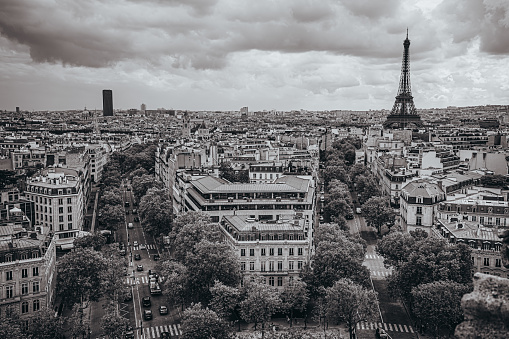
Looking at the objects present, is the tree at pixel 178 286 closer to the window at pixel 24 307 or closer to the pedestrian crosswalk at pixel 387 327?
the window at pixel 24 307

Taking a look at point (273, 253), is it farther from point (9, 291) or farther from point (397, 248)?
point (9, 291)

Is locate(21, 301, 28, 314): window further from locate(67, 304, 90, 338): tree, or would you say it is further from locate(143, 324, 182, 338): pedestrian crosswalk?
locate(143, 324, 182, 338): pedestrian crosswalk

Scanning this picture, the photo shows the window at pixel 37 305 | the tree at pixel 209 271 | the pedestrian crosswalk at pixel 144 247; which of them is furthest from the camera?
the pedestrian crosswalk at pixel 144 247

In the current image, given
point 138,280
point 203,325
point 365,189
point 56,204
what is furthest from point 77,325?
point 365,189

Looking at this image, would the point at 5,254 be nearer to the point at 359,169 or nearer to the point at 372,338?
the point at 372,338

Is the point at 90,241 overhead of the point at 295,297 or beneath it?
overhead

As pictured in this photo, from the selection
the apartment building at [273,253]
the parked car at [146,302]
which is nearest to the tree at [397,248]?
the apartment building at [273,253]

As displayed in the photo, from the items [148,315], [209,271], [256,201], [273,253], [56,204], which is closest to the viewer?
[209,271]
